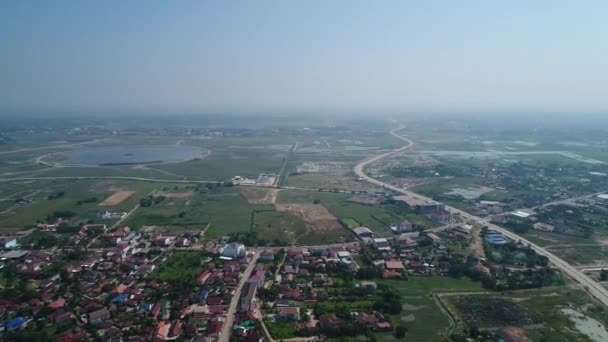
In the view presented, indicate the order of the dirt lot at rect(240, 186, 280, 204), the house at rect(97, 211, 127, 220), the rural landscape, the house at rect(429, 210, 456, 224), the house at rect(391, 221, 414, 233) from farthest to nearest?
the dirt lot at rect(240, 186, 280, 204), the house at rect(97, 211, 127, 220), the house at rect(429, 210, 456, 224), the house at rect(391, 221, 414, 233), the rural landscape

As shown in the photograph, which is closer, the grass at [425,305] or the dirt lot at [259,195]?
the grass at [425,305]

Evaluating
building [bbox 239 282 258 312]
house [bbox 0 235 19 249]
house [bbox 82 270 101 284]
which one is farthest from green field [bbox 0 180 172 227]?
building [bbox 239 282 258 312]

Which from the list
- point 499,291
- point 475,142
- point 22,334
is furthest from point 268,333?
point 475,142

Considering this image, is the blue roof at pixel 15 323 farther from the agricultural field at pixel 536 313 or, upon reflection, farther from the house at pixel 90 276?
the agricultural field at pixel 536 313

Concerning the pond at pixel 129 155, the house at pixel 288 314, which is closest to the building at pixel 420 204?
the house at pixel 288 314

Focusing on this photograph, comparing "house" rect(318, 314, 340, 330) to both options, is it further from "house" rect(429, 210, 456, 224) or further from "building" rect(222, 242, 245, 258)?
"house" rect(429, 210, 456, 224)

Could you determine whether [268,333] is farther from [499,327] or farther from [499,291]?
[499,291]
